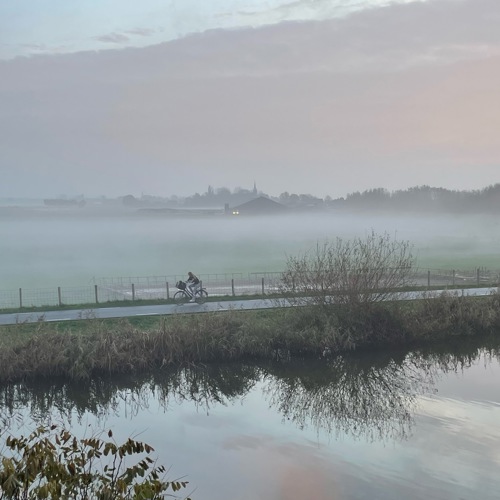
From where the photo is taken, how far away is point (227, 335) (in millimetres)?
22828

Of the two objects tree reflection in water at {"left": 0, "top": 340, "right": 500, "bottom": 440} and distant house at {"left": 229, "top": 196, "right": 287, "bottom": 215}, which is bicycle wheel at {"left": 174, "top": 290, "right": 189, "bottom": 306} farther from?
distant house at {"left": 229, "top": 196, "right": 287, "bottom": 215}

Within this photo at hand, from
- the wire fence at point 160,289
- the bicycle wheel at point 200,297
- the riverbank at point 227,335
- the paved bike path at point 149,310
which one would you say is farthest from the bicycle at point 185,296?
the wire fence at point 160,289

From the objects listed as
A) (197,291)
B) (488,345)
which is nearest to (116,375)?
(197,291)

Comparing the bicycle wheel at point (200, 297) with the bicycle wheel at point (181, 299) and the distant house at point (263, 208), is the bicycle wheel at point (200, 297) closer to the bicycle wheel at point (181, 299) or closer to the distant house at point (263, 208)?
the bicycle wheel at point (181, 299)

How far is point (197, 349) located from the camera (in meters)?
22.2

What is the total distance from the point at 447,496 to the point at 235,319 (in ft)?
40.9

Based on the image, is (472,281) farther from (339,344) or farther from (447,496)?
(447,496)

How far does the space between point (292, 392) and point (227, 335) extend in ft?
13.3

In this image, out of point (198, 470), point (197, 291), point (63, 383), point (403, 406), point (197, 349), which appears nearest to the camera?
point (198, 470)

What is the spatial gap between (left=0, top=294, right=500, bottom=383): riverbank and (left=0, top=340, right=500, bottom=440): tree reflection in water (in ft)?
1.80

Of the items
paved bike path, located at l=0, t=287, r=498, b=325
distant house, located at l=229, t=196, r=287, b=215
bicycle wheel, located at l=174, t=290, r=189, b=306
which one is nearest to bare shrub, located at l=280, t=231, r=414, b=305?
paved bike path, located at l=0, t=287, r=498, b=325

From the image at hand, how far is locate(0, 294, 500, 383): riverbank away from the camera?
807 inches

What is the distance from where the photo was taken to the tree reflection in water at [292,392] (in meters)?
17.3

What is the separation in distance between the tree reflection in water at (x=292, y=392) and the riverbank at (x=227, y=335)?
549 millimetres
